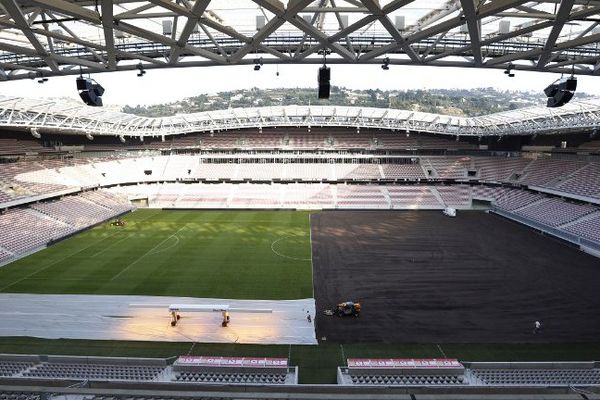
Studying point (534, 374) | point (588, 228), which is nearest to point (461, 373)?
point (534, 374)

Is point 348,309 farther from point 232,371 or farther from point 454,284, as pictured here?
point 454,284

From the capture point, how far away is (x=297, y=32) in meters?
12.0

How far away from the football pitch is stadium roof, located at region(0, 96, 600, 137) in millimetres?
11264

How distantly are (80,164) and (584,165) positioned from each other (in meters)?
58.5

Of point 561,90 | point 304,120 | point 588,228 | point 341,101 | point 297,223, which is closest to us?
point 561,90

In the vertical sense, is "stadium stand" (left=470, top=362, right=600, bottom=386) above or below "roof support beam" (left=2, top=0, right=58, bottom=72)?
below

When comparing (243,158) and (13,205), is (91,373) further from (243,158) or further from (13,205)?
(243,158)

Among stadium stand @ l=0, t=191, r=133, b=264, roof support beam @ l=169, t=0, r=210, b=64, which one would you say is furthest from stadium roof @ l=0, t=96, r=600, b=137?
roof support beam @ l=169, t=0, r=210, b=64

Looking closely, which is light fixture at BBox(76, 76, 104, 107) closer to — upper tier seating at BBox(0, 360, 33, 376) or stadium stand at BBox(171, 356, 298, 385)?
upper tier seating at BBox(0, 360, 33, 376)

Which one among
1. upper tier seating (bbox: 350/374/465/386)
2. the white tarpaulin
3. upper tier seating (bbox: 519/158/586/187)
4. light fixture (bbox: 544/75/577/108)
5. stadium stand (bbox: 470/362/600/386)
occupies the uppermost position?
light fixture (bbox: 544/75/577/108)

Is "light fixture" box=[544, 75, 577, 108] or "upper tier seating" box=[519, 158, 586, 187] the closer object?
"light fixture" box=[544, 75, 577, 108]

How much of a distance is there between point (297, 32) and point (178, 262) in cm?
1861

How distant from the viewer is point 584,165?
38.0m

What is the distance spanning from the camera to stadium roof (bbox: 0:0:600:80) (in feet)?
24.2
